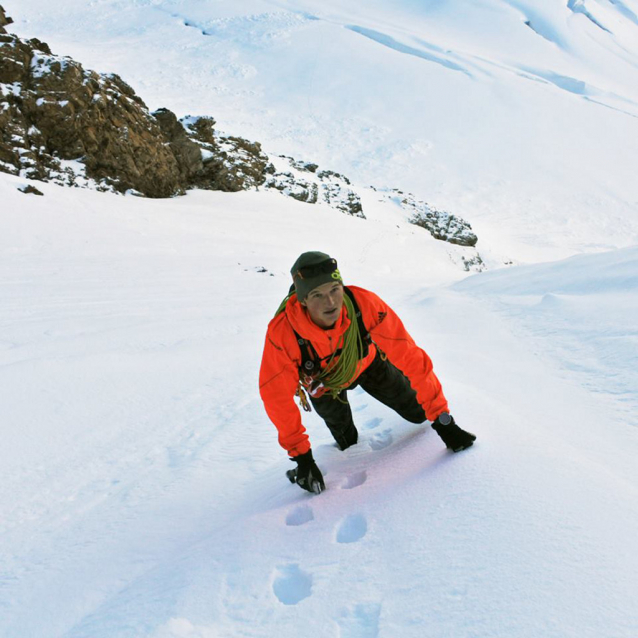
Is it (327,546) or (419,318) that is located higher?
(327,546)

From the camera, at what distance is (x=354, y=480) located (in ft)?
7.51

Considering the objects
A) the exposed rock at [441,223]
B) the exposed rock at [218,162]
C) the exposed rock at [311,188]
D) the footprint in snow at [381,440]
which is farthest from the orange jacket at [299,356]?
the exposed rock at [441,223]

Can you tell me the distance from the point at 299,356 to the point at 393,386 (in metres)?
0.66

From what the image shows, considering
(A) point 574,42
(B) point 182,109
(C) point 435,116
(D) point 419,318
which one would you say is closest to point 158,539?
(D) point 419,318

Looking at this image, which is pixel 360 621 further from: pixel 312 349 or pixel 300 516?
pixel 312 349

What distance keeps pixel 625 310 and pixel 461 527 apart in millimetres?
3381

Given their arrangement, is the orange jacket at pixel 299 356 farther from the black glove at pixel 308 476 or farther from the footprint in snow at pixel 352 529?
the footprint in snow at pixel 352 529

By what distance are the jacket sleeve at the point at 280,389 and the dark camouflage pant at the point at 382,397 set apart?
1.31 feet

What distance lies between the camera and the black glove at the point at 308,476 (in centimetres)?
219

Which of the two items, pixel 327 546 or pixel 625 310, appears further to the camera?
pixel 625 310

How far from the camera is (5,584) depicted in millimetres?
1979

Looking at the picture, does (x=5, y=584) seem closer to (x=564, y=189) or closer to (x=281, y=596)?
(x=281, y=596)

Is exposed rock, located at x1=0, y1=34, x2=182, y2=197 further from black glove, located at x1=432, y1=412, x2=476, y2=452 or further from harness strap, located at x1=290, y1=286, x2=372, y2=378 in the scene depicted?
black glove, located at x1=432, y1=412, x2=476, y2=452

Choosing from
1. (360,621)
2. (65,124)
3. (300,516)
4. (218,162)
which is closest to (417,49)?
(218,162)
